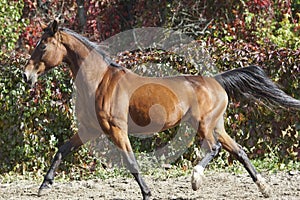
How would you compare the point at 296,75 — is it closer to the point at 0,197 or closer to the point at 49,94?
the point at 49,94

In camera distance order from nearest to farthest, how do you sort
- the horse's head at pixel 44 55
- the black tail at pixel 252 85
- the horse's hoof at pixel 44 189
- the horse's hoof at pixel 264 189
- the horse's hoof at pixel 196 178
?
the horse's hoof at pixel 196 178
the horse's hoof at pixel 264 189
the horse's head at pixel 44 55
the horse's hoof at pixel 44 189
the black tail at pixel 252 85

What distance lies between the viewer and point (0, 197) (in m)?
6.27

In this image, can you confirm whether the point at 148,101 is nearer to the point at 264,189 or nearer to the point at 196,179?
the point at 196,179

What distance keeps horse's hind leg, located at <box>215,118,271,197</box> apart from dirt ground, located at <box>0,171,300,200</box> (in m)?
0.11

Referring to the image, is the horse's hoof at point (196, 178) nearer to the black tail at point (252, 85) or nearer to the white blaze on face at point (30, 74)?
the black tail at point (252, 85)

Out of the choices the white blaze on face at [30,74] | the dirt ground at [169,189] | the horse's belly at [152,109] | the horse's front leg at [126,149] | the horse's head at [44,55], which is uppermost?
the horse's head at [44,55]

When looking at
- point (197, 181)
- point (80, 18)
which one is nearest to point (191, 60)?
point (197, 181)

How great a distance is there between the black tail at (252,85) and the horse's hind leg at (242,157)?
0.42 m

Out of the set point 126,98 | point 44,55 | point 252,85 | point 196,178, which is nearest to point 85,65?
point 44,55

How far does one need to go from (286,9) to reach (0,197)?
7.38 m

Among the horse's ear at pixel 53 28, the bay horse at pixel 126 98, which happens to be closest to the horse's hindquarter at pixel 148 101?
the bay horse at pixel 126 98

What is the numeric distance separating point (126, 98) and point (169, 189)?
1.18 m

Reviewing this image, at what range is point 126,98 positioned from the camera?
238 inches

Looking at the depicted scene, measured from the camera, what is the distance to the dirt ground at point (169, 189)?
241 inches
